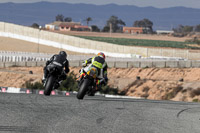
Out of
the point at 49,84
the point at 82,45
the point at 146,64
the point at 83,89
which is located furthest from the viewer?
the point at 82,45

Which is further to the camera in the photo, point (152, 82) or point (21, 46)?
point (21, 46)

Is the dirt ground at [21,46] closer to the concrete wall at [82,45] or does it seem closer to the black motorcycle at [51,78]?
the concrete wall at [82,45]

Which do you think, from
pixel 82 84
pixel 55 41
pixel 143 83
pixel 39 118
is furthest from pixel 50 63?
pixel 55 41

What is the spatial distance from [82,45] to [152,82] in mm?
40325

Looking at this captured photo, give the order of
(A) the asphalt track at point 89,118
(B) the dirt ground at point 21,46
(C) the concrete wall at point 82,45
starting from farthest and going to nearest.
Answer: (B) the dirt ground at point 21,46 < (C) the concrete wall at point 82,45 < (A) the asphalt track at point 89,118

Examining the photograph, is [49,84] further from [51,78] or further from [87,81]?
[87,81]

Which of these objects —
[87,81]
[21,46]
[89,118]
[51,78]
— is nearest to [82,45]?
[21,46]

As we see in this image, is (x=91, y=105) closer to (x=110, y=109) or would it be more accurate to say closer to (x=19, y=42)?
(x=110, y=109)

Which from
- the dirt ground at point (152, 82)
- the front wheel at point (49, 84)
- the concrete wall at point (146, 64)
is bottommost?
the dirt ground at point (152, 82)

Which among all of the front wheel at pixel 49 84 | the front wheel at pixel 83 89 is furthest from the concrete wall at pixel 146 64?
the front wheel at pixel 83 89

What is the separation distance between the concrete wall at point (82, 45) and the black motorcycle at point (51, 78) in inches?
1565

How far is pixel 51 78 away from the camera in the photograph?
52.0 ft

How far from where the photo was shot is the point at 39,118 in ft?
33.3

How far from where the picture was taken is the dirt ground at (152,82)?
93.0ft
